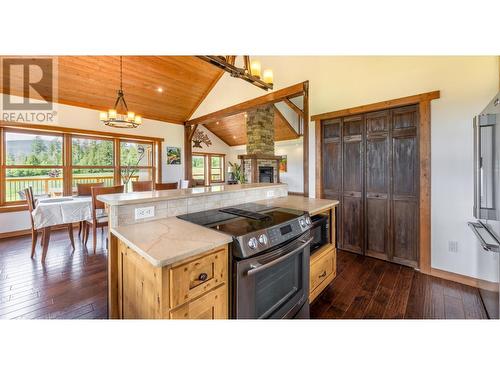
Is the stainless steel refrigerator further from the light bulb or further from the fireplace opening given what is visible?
the fireplace opening

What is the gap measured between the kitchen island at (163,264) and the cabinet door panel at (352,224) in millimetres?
2596

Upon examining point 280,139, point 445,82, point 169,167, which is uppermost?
point 280,139

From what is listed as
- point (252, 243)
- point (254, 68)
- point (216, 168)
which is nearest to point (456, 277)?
point (252, 243)

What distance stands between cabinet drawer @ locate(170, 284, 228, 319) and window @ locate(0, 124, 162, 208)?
4.58 m

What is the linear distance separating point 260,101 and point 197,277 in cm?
415

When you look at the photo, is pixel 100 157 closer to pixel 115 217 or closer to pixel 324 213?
pixel 115 217

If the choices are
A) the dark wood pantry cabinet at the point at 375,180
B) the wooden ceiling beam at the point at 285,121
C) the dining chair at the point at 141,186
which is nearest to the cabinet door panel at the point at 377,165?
the dark wood pantry cabinet at the point at 375,180

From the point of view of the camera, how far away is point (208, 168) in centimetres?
915

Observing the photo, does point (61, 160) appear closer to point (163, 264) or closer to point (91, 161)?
point (91, 161)

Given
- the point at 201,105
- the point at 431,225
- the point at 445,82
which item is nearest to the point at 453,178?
the point at 431,225

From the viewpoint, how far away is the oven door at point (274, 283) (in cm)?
117

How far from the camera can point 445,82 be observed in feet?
7.87

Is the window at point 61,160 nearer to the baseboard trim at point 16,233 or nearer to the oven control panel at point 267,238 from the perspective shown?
the baseboard trim at point 16,233
